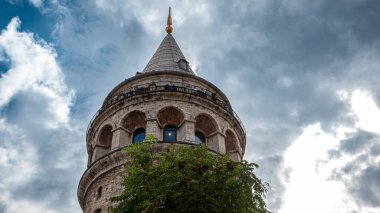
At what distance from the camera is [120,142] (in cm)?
2073

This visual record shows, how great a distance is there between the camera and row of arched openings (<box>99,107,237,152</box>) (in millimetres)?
21672

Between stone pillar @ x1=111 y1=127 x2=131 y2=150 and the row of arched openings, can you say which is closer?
stone pillar @ x1=111 y1=127 x2=131 y2=150

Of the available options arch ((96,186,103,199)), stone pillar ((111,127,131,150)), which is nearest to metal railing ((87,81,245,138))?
stone pillar ((111,127,131,150))

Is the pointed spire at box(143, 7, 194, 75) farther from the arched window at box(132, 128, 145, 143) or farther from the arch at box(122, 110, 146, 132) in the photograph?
the arched window at box(132, 128, 145, 143)

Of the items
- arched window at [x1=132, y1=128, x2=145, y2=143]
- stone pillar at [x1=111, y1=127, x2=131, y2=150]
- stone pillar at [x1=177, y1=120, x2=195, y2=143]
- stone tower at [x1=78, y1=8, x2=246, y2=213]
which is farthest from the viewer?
arched window at [x1=132, y1=128, x2=145, y2=143]

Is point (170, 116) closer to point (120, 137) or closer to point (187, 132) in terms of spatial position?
point (187, 132)

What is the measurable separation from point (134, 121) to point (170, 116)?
1.91 m

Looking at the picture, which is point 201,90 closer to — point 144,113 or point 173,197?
point 144,113

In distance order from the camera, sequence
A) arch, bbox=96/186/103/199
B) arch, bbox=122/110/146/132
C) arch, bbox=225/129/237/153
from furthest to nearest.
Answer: arch, bbox=225/129/237/153
arch, bbox=122/110/146/132
arch, bbox=96/186/103/199

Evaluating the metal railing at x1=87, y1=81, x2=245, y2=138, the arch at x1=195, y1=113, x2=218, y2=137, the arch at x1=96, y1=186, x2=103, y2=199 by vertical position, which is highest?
the metal railing at x1=87, y1=81, x2=245, y2=138

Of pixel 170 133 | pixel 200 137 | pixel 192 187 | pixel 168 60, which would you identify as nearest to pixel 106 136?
pixel 170 133

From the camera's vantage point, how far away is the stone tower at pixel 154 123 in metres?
19.7

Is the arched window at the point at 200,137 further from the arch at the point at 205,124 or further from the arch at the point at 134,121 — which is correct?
the arch at the point at 134,121

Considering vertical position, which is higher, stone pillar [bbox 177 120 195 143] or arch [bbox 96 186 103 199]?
stone pillar [bbox 177 120 195 143]
